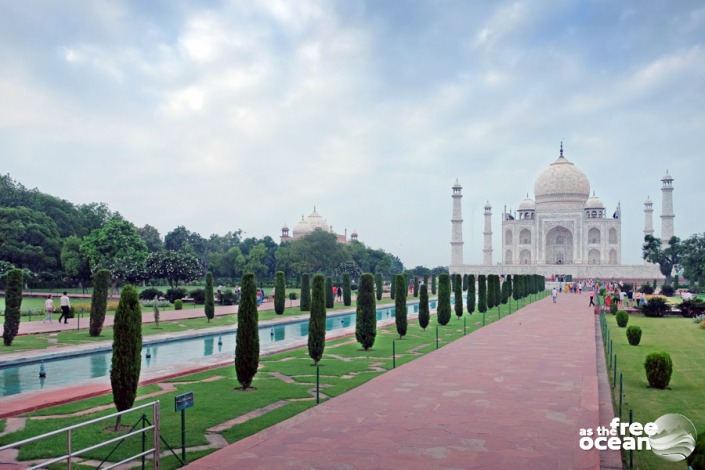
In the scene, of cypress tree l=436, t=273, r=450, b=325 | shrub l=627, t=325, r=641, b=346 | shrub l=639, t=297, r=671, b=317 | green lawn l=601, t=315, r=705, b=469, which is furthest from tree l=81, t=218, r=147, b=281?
green lawn l=601, t=315, r=705, b=469

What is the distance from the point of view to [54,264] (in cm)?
3972

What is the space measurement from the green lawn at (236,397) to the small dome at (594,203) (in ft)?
178

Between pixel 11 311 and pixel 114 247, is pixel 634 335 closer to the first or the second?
pixel 11 311

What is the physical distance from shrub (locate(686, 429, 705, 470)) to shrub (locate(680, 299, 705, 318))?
69.7 ft

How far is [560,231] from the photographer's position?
6322 centimetres

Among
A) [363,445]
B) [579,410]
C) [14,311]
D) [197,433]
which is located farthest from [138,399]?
[14,311]

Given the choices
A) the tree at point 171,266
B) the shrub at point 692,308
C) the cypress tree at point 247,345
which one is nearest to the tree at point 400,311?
the cypress tree at point 247,345

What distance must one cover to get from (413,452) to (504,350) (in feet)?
25.9

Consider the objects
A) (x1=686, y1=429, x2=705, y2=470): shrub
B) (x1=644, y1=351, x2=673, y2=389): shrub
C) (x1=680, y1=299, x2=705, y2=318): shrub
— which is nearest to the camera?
(x1=686, y1=429, x2=705, y2=470): shrub

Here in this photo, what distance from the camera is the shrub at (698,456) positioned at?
13.1 feet

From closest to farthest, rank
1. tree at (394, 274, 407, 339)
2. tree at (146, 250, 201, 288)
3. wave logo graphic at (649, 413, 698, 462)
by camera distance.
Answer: wave logo graphic at (649, 413, 698, 462)
tree at (394, 274, 407, 339)
tree at (146, 250, 201, 288)

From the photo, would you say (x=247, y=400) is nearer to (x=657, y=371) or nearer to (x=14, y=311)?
(x=657, y=371)

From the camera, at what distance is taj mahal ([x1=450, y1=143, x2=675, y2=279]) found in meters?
57.8

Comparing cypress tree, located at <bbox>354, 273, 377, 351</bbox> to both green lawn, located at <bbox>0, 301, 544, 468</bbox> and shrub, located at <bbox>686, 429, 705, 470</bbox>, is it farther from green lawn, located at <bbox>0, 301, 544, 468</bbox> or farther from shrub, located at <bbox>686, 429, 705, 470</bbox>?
shrub, located at <bbox>686, 429, 705, 470</bbox>
